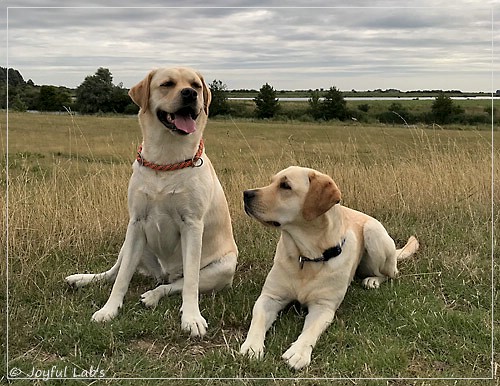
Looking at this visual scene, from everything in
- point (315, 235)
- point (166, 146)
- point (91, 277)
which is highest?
point (166, 146)

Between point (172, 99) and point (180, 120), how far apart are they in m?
0.16

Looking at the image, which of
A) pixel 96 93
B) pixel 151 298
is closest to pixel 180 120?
pixel 96 93

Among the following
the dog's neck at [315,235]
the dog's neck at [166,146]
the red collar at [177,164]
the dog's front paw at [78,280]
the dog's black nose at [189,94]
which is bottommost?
the dog's front paw at [78,280]

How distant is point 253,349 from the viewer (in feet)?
11.4

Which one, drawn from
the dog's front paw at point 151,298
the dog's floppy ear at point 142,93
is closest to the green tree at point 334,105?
the dog's floppy ear at point 142,93

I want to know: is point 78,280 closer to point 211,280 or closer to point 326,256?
point 211,280

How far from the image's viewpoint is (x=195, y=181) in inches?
157

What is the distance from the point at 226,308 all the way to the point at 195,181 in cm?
91

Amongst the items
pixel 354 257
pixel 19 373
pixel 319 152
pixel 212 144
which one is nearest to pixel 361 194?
pixel 319 152

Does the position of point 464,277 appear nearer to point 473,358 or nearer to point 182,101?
point 473,358

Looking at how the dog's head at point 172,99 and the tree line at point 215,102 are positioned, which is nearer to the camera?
the dog's head at point 172,99

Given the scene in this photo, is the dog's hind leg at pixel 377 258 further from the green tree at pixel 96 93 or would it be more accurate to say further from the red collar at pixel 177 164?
the green tree at pixel 96 93

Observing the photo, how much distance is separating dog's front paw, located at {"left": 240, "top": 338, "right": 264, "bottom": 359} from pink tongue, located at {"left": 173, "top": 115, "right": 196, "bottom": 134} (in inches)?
Result: 55.8

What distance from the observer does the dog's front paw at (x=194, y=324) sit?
12.2 ft
